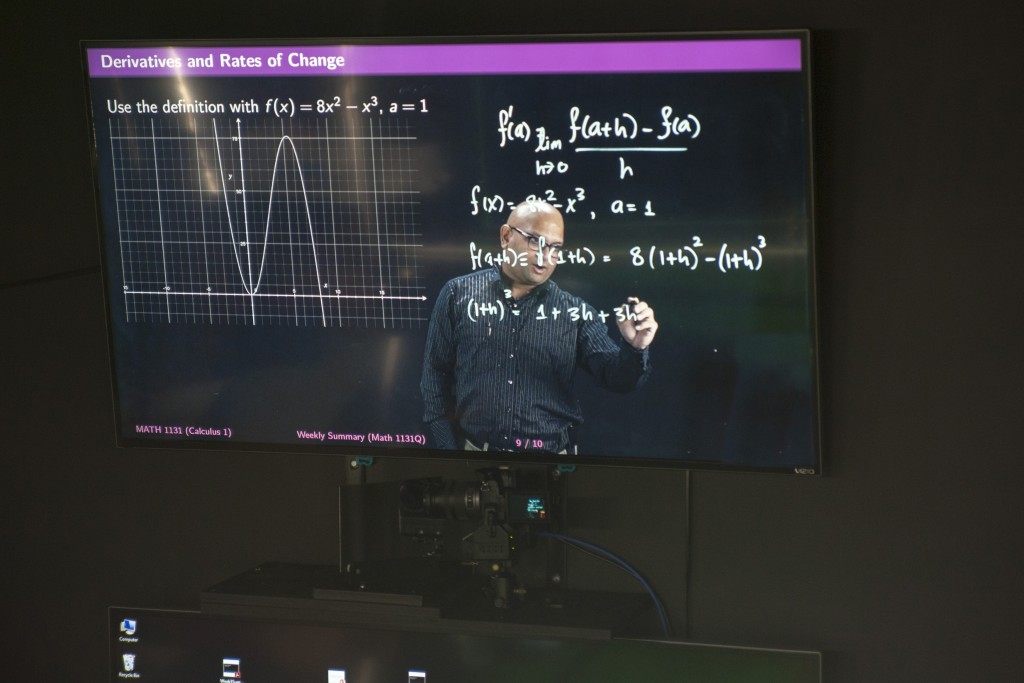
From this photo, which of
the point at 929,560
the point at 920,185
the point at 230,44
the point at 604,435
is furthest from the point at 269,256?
the point at 929,560

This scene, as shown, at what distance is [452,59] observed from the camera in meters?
2.21

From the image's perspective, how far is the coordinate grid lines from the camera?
228 cm

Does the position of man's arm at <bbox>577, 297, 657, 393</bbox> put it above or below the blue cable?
above

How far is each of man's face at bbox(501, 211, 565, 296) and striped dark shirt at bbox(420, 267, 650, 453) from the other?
2 cm

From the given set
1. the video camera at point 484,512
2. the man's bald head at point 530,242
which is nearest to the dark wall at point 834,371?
the video camera at point 484,512

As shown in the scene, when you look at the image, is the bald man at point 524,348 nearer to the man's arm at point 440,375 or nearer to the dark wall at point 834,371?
the man's arm at point 440,375

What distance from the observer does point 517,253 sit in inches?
88.5

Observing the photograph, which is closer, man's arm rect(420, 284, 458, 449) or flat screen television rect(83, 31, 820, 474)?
flat screen television rect(83, 31, 820, 474)

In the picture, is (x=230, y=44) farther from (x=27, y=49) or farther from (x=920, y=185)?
(x=920, y=185)

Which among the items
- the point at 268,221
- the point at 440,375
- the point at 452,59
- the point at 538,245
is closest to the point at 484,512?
the point at 440,375

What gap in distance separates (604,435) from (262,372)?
0.65 metres

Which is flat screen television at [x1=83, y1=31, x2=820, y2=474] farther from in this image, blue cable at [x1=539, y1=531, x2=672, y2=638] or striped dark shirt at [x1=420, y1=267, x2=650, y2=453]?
blue cable at [x1=539, y1=531, x2=672, y2=638]

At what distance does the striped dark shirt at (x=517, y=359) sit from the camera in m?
2.24

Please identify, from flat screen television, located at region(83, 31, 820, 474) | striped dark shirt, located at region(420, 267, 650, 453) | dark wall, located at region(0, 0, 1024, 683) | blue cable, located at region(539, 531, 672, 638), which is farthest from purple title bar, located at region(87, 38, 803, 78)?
blue cable, located at region(539, 531, 672, 638)
